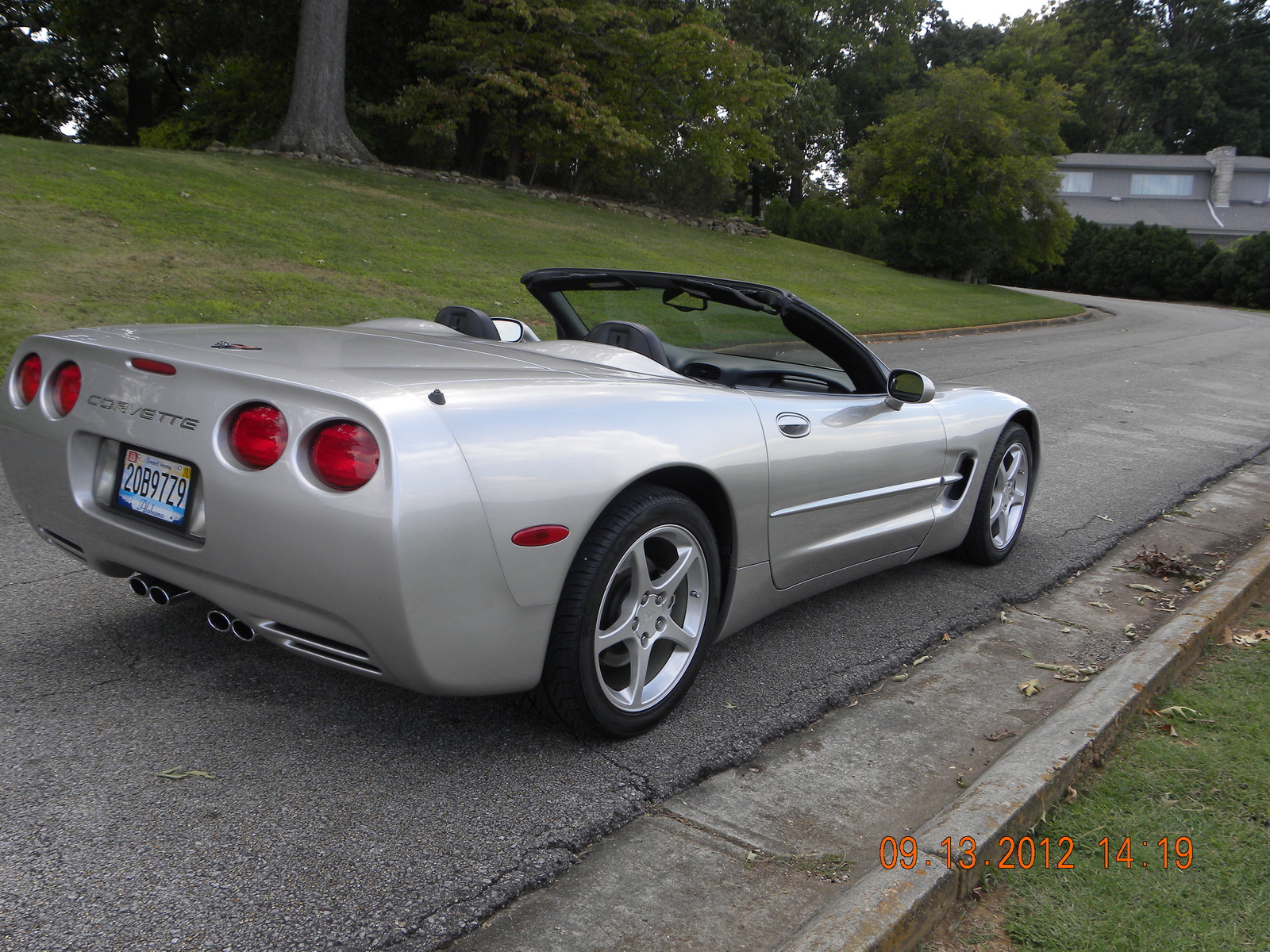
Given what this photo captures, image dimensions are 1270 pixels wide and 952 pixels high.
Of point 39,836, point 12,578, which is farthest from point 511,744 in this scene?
point 12,578

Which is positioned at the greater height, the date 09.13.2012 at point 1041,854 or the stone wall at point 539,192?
the stone wall at point 539,192

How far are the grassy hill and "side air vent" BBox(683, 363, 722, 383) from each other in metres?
7.12

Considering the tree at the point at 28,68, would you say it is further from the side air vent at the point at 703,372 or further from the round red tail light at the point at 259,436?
the round red tail light at the point at 259,436


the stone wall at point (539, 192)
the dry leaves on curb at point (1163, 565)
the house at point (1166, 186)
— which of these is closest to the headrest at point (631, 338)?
the dry leaves on curb at point (1163, 565)

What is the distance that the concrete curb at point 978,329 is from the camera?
714 inches

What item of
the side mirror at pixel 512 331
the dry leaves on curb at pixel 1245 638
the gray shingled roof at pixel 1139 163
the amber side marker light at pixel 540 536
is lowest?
the dry leaves on curb at pixel 1245 638

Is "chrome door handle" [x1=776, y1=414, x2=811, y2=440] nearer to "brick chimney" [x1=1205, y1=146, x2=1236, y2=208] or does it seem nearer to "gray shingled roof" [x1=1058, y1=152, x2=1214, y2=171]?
"gray shingled roof" [x1=1058, y1=152, x2=1214, y2=171]

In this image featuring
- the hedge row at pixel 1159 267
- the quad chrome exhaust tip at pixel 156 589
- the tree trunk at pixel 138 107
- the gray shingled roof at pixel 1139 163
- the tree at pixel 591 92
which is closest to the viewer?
the quad chrome exhaust tip at pixel 156 589

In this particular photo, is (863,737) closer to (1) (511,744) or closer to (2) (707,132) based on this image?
(1) (511,744)

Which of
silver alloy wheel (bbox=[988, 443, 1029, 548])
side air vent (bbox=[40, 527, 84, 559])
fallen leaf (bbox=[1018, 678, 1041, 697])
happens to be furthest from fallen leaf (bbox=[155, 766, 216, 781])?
silver alloy wheel (bbox=[988, 443, 1029, 548])

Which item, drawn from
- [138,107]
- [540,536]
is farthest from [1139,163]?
[540,536]

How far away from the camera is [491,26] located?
84.5 feet

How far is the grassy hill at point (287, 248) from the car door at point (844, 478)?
763cm

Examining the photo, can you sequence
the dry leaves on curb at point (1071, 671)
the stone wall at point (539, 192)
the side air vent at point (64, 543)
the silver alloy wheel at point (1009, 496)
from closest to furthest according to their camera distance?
the side air vent at point (64, 543), the dry leaves on curb at point (1071, 671), the silver alloy wheel at point (1009, 496), the stone wall at point (539, 192)
